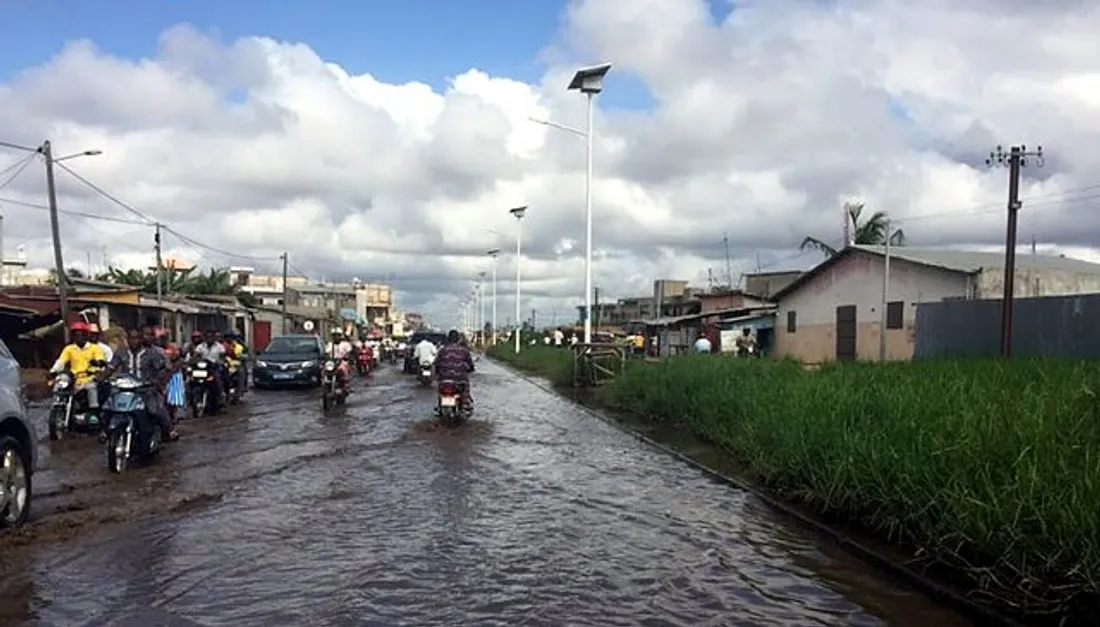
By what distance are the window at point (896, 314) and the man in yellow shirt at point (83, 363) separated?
26.6m

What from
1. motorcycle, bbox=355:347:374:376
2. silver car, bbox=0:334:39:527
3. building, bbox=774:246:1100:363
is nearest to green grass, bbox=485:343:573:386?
motorcycle, bbox=355:347:374:376

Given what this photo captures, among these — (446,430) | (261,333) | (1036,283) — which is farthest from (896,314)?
(261,333)

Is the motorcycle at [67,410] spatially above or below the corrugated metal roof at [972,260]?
below

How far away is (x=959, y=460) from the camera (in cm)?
773

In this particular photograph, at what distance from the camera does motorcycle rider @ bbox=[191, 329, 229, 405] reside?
2117 cm

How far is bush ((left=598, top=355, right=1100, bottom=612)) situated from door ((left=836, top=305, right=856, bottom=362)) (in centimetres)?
2364

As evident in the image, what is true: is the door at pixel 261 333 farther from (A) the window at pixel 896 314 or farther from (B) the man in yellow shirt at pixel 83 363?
(B) the man in yellow shirt at pixel 83 363

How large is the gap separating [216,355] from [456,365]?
6.29 m

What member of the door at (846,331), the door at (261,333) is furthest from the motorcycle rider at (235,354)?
the door at (261,333)

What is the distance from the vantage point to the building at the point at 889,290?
32.5 metres

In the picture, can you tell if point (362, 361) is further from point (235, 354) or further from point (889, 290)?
point (889, 290)

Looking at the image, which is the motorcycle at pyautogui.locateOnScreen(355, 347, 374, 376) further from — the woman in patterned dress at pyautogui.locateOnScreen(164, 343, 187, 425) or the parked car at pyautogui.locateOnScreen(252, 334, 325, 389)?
the woman in patterned dress at pyautogui.locateOnScreen(164, 343, 187, 425)

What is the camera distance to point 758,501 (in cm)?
1112

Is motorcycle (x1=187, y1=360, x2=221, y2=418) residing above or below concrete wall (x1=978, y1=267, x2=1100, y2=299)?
below
